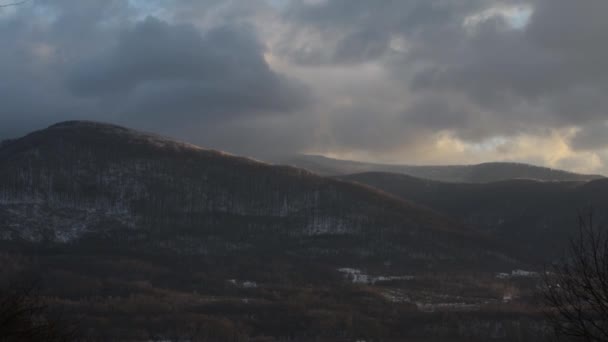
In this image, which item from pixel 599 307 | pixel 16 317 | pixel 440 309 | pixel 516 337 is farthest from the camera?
pixel 440 309

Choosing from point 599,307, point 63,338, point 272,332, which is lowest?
point 272,332

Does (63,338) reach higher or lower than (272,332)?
higher

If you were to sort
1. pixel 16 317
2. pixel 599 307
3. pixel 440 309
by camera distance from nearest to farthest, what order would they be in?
pixel 599 307
pixel 16 317
pixel 440 309

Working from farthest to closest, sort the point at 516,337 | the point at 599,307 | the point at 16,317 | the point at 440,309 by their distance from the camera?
the point at 440,309 < the point at 516,337 < the point at 16,317 < the point at 599,307

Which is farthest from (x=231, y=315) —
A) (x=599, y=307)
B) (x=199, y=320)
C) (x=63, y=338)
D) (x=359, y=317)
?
(x=599, y=307)

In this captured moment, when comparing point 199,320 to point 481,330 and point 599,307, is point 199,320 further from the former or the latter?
point 599,307

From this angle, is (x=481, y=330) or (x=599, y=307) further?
(x=481, y=330)

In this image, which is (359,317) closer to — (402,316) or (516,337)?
(402,316)

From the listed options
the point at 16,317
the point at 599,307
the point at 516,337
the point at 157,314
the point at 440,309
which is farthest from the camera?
the point at 440,309

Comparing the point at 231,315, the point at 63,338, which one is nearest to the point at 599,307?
the point at 63,338
